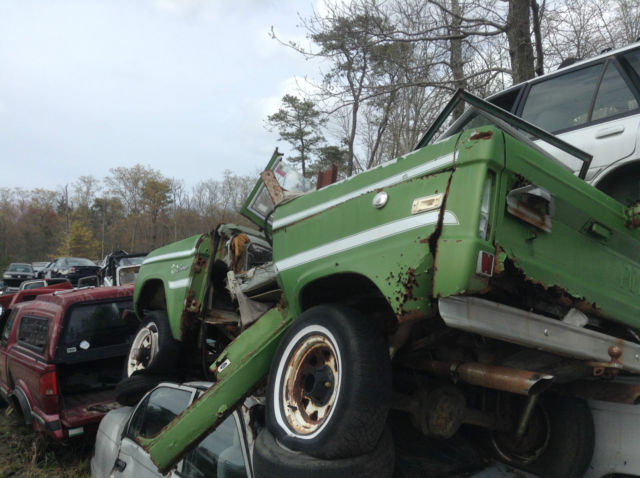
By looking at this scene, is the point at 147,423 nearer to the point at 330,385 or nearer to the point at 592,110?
the point at 330,385

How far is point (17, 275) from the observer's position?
91.9 ft

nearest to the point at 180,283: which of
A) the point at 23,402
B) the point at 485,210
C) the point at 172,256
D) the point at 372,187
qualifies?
the point at 172,256

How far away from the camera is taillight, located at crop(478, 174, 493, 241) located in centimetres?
198

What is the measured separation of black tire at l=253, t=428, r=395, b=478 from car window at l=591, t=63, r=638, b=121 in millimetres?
2691

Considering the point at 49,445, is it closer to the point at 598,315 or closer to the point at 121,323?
the point at 121,323

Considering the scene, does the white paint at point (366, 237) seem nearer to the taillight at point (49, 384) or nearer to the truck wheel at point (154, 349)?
the truck wheel at point (154, 349)

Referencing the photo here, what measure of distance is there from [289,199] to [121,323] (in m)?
3.56

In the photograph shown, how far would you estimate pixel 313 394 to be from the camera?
2436 mm

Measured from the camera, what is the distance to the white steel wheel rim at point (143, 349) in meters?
4.37

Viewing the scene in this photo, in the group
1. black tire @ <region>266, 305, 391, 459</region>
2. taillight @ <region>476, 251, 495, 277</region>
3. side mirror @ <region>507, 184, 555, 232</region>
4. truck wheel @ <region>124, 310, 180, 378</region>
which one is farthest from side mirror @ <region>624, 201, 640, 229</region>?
truck wheel @ <region>124, 310, 180, 378</region>

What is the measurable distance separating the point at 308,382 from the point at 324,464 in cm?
45

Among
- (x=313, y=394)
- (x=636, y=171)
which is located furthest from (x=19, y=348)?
(x=636, y=171)

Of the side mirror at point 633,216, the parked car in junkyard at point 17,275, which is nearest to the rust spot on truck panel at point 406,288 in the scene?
the side mirror at point 633,216

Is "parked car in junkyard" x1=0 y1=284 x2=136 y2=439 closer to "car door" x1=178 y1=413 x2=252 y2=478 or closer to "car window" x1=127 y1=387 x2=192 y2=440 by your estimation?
"car window" x1=127 y1=387 x2=192 y2=440
